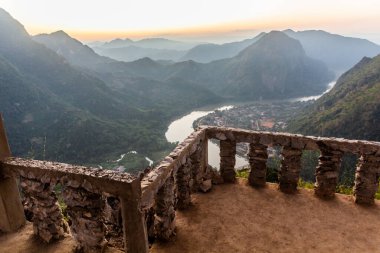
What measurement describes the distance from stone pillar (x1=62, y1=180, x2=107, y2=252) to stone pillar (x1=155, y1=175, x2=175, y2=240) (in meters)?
1.17

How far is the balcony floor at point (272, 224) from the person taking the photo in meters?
6.79

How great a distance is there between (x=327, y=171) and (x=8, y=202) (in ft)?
25.6

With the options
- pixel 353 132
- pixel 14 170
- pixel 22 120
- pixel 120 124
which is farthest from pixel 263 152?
pixel 120 124

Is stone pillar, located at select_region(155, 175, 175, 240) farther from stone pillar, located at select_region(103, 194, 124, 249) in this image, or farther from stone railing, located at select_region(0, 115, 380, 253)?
stone pillar, located at select_region(103, 194, 124, 249)

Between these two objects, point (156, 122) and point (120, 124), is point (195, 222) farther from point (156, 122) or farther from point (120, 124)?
point (156, 122)

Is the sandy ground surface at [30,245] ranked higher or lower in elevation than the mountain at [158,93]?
higher

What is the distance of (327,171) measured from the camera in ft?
27.5

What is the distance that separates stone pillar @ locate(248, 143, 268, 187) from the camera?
8.85 meters

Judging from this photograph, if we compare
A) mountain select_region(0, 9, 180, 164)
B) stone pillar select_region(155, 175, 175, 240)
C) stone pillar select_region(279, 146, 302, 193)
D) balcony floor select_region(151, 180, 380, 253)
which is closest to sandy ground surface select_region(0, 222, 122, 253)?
stone pillar select_region(155, 175, 175, 240)

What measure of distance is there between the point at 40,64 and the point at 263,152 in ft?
412

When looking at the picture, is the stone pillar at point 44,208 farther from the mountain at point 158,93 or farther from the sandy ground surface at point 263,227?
the mountain at point 158,93

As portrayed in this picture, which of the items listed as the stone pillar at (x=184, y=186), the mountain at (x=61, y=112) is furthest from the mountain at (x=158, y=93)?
the stone pillar at (x=184, y=186)

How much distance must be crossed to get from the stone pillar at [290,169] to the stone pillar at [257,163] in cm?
50

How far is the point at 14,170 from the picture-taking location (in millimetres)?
6684
